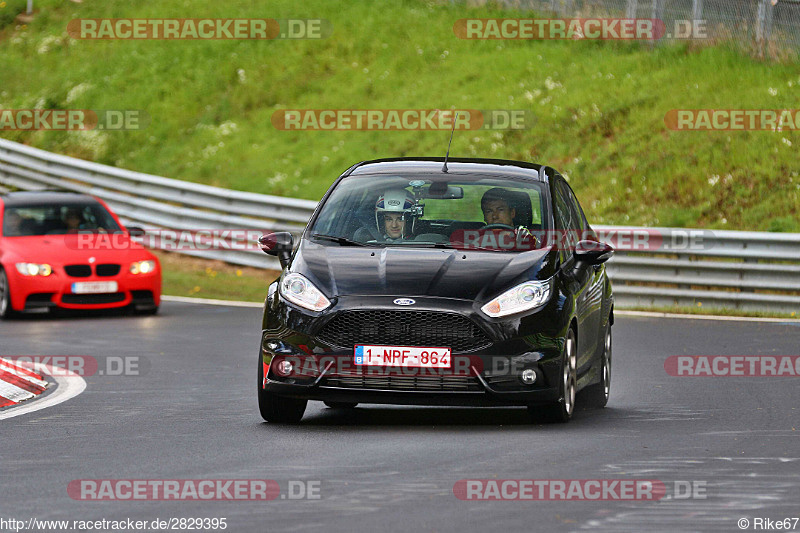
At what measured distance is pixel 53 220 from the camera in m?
20.0

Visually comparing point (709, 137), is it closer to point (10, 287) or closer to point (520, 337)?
point (10, 287)

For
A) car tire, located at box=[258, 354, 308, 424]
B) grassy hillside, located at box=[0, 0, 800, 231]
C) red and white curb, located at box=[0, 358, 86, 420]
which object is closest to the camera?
car tire, located at box=[258, 354, 308, 424]

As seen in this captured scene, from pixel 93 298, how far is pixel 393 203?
29.2ft

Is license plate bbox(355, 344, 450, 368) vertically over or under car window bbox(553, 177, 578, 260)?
under

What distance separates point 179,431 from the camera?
9898mm

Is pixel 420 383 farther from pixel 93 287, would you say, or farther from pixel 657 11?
pixel 657 11

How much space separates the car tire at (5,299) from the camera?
1866cm

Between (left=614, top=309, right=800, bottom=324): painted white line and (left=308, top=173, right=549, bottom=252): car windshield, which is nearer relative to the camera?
(left=308, top=173, right=549, bottom=252): car windshield

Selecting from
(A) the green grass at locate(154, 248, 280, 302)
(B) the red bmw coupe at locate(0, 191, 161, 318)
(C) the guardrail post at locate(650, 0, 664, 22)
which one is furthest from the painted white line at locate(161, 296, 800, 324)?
(C) the guardrail post at locate(650, 0, 664, 22)

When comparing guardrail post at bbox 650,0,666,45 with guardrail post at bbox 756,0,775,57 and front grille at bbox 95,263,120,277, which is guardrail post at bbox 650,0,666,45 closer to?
guardrail post at bbox 756,0,775,57

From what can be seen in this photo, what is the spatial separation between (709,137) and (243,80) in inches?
473

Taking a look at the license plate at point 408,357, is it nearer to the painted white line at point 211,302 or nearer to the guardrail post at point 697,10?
the painted white line at point 211,302

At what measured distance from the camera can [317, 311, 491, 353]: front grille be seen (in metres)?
9.59

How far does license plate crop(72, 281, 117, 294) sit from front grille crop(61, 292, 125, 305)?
0.35ft
